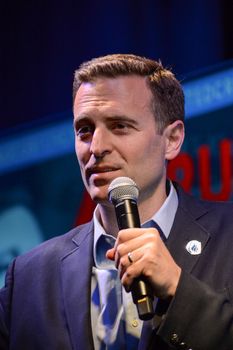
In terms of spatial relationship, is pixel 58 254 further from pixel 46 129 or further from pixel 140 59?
pixel 46 129

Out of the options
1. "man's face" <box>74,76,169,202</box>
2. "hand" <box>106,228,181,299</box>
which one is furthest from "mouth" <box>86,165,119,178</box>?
"hand" <box>106,228,181,299</box>

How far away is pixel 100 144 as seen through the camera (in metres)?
1.70

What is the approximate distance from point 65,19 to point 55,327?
1755 millimetres

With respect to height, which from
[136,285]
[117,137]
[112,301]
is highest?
[117,137]

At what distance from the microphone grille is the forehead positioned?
A: 1.02ft

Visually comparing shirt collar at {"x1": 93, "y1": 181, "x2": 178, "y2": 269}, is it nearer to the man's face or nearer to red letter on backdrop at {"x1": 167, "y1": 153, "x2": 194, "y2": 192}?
the man's face

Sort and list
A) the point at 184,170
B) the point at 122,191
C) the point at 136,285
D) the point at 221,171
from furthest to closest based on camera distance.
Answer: the point at 184,170 < the point at 221,171 < the point at 122,191 < the point at 136,285

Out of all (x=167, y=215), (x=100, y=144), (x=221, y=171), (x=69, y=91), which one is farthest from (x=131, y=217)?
(x=69, y=91)

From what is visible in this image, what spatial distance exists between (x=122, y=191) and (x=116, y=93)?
40 centimetres

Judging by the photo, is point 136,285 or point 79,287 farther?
point 79,287

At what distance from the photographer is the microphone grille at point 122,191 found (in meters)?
1.47

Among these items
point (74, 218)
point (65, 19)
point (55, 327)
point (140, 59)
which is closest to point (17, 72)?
point (65, 19)

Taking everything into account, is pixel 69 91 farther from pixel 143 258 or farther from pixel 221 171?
pixel 143 258

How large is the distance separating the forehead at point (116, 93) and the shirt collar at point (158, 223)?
0.88ft
